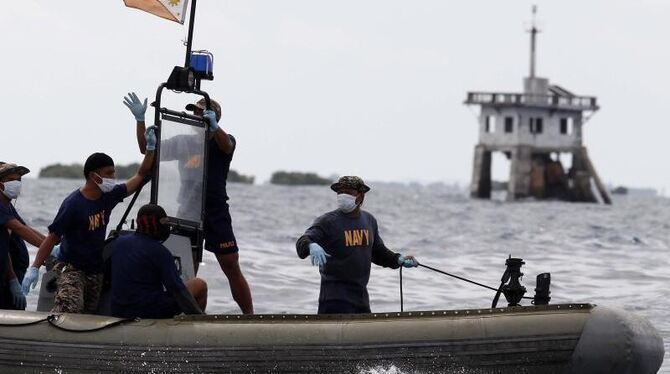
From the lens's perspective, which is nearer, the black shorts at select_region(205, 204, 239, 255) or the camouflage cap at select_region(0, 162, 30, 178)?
the camouflage cap at select_region(0, 162, 30, 178)

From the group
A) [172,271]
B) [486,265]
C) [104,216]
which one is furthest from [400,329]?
[486,265]

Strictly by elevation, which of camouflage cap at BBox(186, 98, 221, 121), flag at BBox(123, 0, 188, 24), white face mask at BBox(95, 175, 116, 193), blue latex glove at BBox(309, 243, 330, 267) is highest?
flag at BBox(123, 0, 188, 24)

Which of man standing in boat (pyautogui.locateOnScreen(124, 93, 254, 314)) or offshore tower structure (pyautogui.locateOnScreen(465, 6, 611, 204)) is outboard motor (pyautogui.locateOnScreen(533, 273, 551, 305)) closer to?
man standing in boat (pyautogui.locateOnScreen(124, 93, 254, 314))

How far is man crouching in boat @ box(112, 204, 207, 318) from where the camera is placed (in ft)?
32.8

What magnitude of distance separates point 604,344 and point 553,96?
82023 millimetres

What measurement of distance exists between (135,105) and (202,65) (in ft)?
2.58

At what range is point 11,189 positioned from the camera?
10945 mm

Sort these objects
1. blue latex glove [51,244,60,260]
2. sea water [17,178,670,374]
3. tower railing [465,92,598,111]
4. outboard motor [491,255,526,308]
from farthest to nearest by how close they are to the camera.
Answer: tower railing [465,92,598,111] < sea water [17,178,670,374] < blue latex glove [51,244,60,260] < outboard motor [491,255,526,308]

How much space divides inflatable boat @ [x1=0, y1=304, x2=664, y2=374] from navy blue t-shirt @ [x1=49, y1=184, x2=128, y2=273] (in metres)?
0.72

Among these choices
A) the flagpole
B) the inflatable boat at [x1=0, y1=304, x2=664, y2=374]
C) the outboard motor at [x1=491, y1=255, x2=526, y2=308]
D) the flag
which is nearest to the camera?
the inflatable boat at [x1=0, y1=304, x2=664, y2=374]

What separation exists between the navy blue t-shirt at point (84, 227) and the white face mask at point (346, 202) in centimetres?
158

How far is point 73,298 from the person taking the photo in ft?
34.9

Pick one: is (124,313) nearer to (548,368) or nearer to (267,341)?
(267,341)

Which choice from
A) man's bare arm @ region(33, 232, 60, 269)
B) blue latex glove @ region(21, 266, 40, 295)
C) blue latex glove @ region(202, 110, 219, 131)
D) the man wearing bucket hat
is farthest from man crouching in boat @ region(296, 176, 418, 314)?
the man wearing bucket hat
